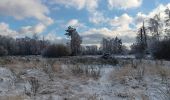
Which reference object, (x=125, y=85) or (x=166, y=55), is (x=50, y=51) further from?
(x=125, y=85)

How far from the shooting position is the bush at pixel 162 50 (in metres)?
46.4

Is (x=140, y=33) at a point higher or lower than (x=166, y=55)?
higher

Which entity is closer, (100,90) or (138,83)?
(100,90)

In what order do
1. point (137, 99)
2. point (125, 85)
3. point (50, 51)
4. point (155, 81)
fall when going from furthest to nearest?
point (50, 51) → point (155, 81) → point (125, 85) → point (137, 99)

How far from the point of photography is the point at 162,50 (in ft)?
154

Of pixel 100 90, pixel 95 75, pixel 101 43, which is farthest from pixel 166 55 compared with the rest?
pixel 101 43

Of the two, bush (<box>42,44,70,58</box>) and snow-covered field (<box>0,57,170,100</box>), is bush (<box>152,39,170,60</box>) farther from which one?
snow-covered field (<box>0,57,170,100</box>)

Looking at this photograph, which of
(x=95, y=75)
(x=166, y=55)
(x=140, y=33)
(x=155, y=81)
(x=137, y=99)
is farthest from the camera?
(x=140, y=33)

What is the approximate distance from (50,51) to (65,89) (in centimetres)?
5320

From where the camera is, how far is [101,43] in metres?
151

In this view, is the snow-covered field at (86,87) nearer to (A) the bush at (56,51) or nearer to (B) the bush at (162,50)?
(B) the bush at (162,50)

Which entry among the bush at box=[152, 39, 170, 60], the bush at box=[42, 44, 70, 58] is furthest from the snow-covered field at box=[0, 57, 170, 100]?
the bush at box=[42, 44, 70, 58]

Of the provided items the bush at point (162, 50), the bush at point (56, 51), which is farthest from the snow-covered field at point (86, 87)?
the bush at point (56, 51)

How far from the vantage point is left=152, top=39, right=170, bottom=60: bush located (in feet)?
152
